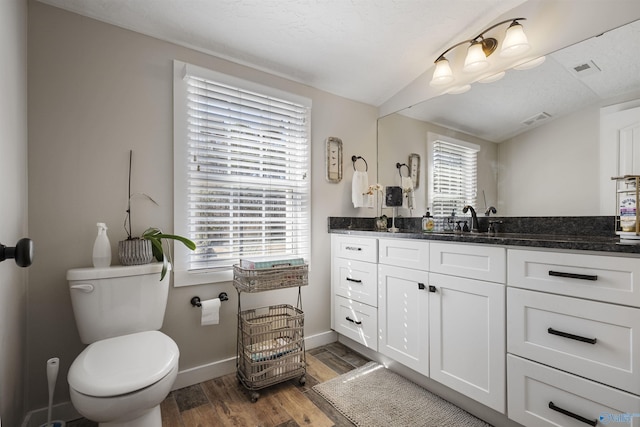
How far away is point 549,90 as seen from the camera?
5.95 feet

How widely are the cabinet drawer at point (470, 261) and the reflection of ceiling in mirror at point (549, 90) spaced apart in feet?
3.15

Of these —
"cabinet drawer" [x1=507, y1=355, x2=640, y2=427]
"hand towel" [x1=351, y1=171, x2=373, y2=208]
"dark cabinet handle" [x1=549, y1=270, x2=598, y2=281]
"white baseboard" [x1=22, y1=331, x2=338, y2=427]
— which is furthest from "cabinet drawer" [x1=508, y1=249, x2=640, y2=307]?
"white baseboard" [x1=22, y1=331, x2=338, y2=427]

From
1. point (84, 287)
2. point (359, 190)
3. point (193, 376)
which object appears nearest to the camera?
point (84, 287)

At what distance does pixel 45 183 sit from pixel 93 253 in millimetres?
436

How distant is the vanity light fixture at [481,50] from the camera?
1817 mm

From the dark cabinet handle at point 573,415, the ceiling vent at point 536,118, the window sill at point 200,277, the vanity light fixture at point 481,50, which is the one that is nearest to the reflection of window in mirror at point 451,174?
the ceiling vent at point 536,118

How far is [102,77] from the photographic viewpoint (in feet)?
5.50

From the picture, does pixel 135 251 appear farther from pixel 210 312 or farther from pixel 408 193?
pixel 408 193

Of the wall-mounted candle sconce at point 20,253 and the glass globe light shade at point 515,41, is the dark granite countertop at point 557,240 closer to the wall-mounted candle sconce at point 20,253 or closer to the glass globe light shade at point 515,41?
the glass globe light shade at point 515,41

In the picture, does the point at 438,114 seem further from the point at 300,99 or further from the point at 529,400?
the point at 529,400

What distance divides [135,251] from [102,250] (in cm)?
15


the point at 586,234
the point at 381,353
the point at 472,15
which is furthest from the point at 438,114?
the point at 381,353

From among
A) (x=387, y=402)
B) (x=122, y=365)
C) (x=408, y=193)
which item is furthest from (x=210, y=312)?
(x=408, y=193)

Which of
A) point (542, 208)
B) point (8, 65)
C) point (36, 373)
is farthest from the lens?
point (542, 208)
